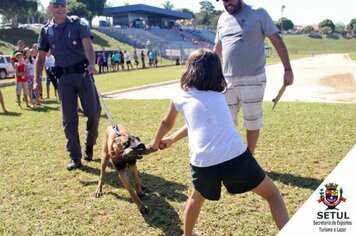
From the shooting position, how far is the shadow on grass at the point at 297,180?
402cm

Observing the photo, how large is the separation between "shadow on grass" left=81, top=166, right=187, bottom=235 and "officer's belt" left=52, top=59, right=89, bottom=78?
1249 millimetres

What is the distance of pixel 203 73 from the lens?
2.49m

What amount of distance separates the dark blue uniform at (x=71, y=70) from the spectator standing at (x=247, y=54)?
1.77m

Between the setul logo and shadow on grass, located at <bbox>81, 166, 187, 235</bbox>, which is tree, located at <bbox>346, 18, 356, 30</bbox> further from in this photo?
the setul logo

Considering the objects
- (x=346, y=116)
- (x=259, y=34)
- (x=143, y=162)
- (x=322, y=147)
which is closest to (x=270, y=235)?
(x=259, y=34)

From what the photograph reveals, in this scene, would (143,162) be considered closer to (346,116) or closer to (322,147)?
(322,147)

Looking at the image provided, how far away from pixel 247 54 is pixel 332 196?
2.26m

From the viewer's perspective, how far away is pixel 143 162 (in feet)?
16.7

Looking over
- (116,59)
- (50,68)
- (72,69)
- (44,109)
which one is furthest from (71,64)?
(116,59)

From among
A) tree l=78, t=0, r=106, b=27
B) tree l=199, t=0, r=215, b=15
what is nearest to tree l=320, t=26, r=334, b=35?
tree l=199, t=0, r=215, b=15

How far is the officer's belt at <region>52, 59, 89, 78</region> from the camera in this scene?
15.8 feet

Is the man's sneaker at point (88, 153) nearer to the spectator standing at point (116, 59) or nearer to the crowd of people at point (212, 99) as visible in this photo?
the crowd of people at point (212, 99)

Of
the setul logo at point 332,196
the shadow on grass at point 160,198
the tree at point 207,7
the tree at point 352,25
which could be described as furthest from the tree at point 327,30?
the setul logo at point 332,196

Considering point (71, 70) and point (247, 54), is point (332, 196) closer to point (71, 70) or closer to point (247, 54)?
point (247, 54)
